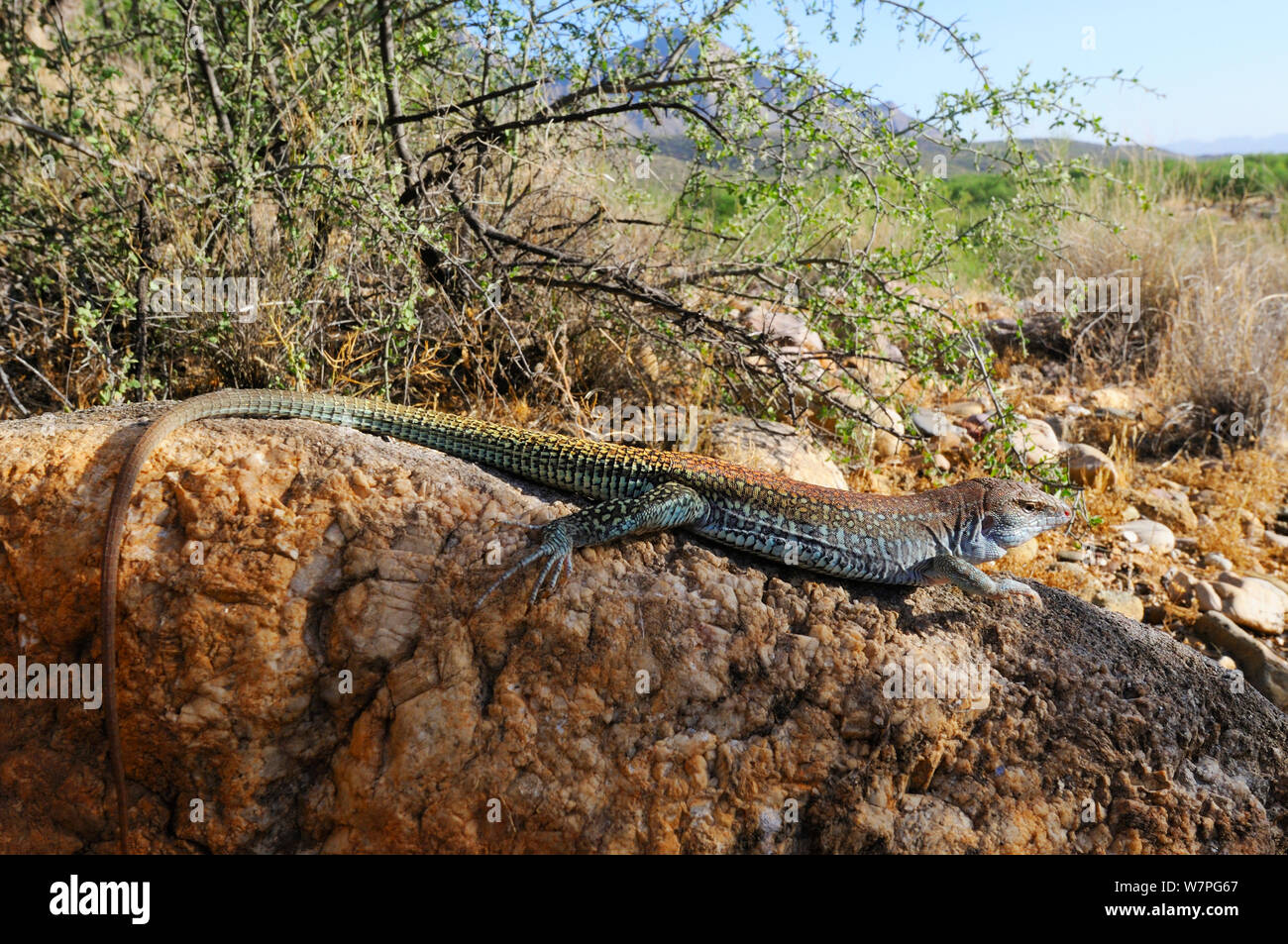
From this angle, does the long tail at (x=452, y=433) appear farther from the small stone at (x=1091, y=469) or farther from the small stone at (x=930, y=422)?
the small stone at (x=1091, y=469)

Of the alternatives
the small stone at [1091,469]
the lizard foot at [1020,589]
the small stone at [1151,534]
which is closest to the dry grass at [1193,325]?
the small stone at [1091,469]

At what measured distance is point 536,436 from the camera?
4762 millimetres

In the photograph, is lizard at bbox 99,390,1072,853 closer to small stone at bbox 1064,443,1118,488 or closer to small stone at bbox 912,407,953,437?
small stone at bbox 912,407,953,437

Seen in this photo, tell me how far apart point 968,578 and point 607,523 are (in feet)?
5.85

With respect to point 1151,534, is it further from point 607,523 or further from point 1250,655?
point 607,523

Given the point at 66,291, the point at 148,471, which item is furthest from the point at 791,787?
the point at 66,291

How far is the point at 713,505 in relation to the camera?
4.50 m

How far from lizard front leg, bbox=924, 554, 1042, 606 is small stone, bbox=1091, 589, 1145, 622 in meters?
2.98

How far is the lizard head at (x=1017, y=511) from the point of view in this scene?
189 inches

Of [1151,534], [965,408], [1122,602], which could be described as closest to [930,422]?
[965,408]

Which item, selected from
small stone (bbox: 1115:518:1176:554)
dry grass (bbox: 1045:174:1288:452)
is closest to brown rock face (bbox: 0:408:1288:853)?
small stone (bbox: 1115:518:1176:554)

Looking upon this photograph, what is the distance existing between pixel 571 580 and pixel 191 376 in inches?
161

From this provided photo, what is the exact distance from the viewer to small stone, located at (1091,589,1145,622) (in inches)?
273

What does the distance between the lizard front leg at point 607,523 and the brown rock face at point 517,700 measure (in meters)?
0.10
